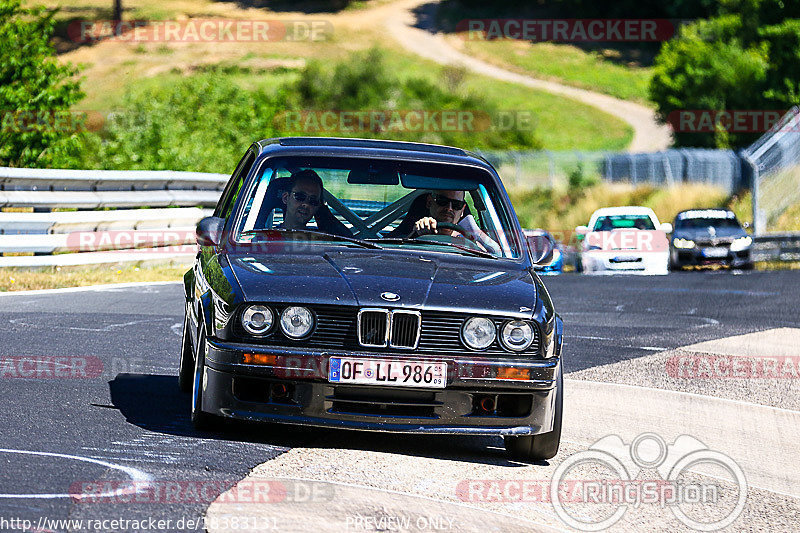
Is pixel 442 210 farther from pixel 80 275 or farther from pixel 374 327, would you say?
pixel 80 275

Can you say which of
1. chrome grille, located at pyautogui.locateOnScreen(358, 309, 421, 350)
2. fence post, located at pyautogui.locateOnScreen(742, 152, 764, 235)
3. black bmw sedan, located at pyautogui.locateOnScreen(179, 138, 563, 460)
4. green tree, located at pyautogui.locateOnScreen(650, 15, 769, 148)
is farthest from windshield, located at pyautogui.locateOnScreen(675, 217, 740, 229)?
green tree, located at pyautogui.locateOnScreen(650, 15, 769, 148)

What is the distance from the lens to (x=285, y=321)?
20.5 ft

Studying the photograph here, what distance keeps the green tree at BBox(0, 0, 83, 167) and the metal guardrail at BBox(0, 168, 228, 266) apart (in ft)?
14.6

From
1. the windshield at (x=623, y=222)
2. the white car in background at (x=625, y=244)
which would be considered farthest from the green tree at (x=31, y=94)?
the windshield at (x=623, y=222)

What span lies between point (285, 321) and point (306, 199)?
1300 mm

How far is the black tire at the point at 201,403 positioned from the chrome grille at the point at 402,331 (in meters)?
0.99

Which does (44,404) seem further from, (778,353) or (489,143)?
(489,143)

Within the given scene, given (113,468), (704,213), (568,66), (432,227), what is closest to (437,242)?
(432,227)

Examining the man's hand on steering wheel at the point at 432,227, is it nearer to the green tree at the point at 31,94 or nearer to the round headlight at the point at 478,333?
the round headlight at the point at 478,333

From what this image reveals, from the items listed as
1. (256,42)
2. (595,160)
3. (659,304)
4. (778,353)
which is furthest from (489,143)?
(778,353)

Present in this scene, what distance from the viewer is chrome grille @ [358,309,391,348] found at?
20.4 feet

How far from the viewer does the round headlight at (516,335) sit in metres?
6.37

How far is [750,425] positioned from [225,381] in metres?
3.49

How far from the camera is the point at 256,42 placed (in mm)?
103688
